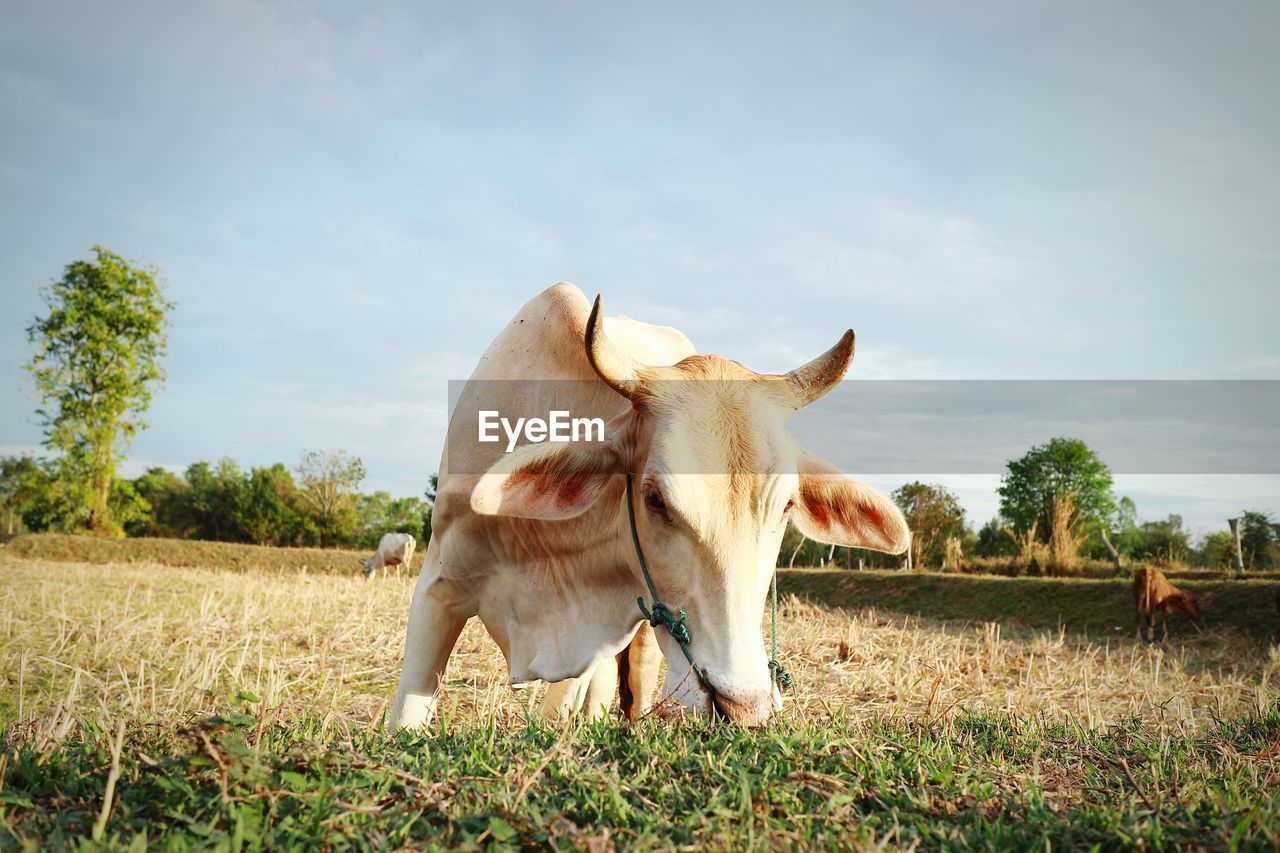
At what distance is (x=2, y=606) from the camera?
8297 millimetres

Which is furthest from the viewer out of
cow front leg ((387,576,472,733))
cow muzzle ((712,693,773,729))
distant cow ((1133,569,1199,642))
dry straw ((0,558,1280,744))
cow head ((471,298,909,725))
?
distant cow ((1133,569,1199,642))

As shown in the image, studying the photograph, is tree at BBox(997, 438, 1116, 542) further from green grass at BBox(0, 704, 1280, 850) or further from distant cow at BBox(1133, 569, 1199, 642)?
green grass at BBox(0, 704, 1280, 850)

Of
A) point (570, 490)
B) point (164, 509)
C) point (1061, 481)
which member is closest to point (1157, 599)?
point (570, 490)

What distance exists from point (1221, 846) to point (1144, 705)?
5327 millimetres

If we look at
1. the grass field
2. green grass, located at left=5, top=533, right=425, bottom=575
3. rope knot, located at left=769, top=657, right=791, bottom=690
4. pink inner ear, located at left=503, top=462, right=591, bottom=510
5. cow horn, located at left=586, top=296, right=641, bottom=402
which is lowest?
green grass, located at left=5, top=533, right=425, bottom=575

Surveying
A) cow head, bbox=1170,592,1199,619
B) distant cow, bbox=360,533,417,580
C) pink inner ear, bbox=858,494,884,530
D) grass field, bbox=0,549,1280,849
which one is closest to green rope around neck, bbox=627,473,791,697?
grass field, bbox=0,549,1280,849

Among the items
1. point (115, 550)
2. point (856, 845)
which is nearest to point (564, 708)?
point (856, 845)

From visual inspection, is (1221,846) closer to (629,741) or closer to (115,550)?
(629,741)

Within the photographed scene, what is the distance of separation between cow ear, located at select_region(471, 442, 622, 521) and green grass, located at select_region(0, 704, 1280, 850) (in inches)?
43.2

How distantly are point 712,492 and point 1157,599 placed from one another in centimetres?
1216

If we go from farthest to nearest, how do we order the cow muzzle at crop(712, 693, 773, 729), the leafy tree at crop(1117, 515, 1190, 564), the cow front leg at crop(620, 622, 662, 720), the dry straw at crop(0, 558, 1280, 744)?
the leafy tree at crop(1117, 515, 1190, 564)
the dry straw at crop(0, 558, 1280, 744)
the cow front leg at crop(620, 622, 662, 720)
the cow muzzle at crop(712, 693, 773, 729)

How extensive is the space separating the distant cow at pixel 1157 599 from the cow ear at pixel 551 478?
11797 mm

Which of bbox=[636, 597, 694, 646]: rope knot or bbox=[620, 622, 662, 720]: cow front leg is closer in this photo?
bbox=[636, 597, 694, 646]: rope knot

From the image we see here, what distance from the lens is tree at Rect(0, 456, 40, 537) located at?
104 ft
